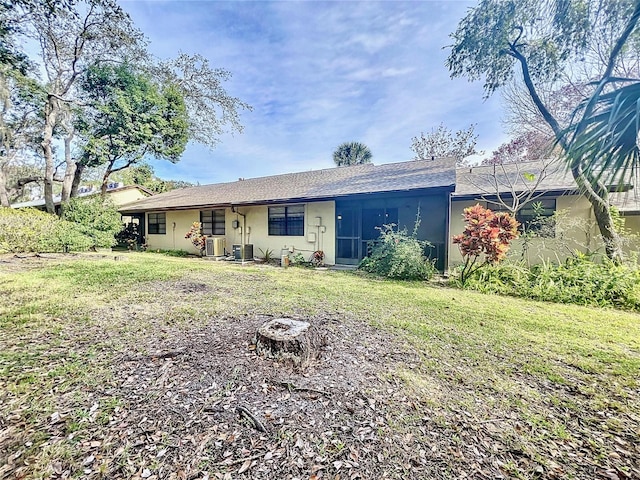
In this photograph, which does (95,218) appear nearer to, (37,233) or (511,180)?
(37,233)

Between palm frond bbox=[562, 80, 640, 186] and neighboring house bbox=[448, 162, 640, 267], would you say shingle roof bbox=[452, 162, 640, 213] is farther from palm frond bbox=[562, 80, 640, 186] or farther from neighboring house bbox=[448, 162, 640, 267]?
palm frond bbox=[562, 80, 640, 186]

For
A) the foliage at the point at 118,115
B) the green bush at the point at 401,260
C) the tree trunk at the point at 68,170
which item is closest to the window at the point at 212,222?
the foliage at the point at 118,115

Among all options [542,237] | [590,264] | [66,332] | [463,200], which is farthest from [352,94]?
[66,332]

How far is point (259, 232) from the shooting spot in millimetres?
11961

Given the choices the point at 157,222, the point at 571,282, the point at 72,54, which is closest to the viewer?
the point at 571,282

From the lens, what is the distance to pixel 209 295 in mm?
5523

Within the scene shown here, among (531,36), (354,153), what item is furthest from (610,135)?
(354,153)

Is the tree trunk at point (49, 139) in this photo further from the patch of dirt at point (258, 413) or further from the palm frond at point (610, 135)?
the palm frond at point (610, 135)

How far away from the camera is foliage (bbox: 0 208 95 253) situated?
31.4ft

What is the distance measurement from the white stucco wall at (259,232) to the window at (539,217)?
6.34m

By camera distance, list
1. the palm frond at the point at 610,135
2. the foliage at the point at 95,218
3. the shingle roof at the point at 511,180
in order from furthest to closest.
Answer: the foliage at the point at 95,218 → the shingle roof at the point at 511,180 → the palm frond at the point at 610,135

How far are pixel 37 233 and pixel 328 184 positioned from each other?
11.2m

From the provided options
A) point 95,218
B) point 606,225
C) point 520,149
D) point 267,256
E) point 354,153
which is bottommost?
point 267,256

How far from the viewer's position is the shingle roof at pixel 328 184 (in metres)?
9.06
